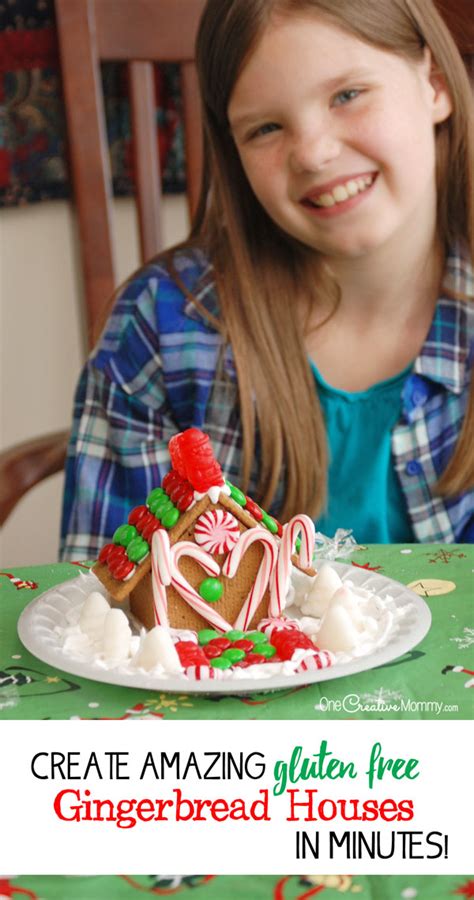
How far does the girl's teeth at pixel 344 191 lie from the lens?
1.17m

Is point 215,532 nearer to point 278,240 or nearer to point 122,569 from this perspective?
point 122,569

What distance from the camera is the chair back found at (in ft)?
4.87

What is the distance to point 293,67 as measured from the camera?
1.09m

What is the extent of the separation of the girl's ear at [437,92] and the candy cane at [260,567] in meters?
0.69

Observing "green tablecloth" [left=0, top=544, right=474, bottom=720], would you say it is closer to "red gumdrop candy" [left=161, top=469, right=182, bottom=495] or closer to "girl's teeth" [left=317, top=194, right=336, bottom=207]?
"red gumdrop candy" [left=161, top=469, right=182, bottom=495]

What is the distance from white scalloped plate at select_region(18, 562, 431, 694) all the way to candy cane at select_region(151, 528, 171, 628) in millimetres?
59

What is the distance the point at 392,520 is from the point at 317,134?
0.41 meters

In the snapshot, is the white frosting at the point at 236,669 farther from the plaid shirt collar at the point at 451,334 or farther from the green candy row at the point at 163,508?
the plaid shirt collar at the point at 451,334

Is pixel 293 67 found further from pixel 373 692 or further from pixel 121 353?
pixel 373 692

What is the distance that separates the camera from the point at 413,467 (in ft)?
4.08

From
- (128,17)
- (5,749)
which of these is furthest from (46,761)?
(128,17)

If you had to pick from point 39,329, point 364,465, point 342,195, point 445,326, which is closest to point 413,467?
point 364,465

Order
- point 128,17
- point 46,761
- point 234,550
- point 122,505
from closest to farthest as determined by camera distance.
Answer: point 46,761 < point 234,550 < point 122,505 < point 128,17

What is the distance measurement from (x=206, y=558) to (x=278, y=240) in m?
0.69
